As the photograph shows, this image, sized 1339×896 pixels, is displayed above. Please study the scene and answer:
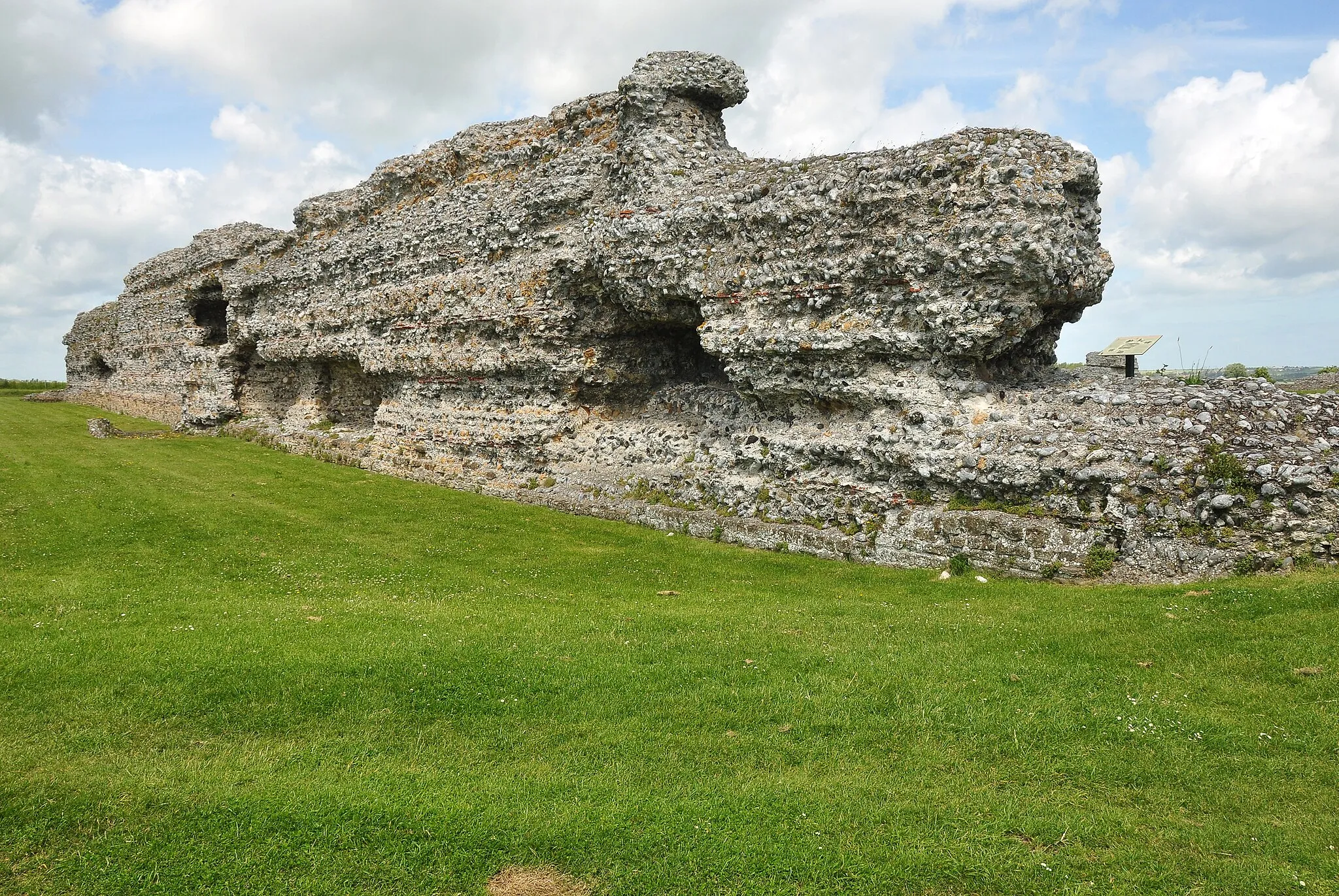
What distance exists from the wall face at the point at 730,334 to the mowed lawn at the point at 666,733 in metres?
1.48

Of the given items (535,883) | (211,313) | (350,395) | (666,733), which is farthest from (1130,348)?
(211,313)

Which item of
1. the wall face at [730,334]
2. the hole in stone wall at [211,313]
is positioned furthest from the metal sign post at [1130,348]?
the hole in stone wall at [211,313]

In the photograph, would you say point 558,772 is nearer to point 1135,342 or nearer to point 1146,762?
point 1146,762

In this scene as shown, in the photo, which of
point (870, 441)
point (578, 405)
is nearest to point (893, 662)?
point (870, 441)

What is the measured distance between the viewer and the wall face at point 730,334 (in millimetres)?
11156

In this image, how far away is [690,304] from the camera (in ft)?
50.6

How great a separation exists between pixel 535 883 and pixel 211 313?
1429 inches

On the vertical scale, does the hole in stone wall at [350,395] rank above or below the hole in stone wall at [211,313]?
below

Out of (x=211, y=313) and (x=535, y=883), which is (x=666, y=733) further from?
(x=211, y=313)

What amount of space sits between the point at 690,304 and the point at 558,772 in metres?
10.6

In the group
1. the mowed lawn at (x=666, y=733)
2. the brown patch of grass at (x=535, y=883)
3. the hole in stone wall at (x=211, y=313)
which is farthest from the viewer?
the hole in stone wall at (x=211, y=313)

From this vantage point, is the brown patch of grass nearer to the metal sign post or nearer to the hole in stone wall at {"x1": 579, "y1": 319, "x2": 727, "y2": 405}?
the hole in stone wall at {"x1": 579, "y1": 319, "x2": 727, "y2": 405}

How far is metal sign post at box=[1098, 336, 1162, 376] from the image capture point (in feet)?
52.8

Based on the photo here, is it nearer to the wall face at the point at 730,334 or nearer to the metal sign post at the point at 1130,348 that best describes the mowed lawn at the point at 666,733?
the wall face at the point at 730,334
